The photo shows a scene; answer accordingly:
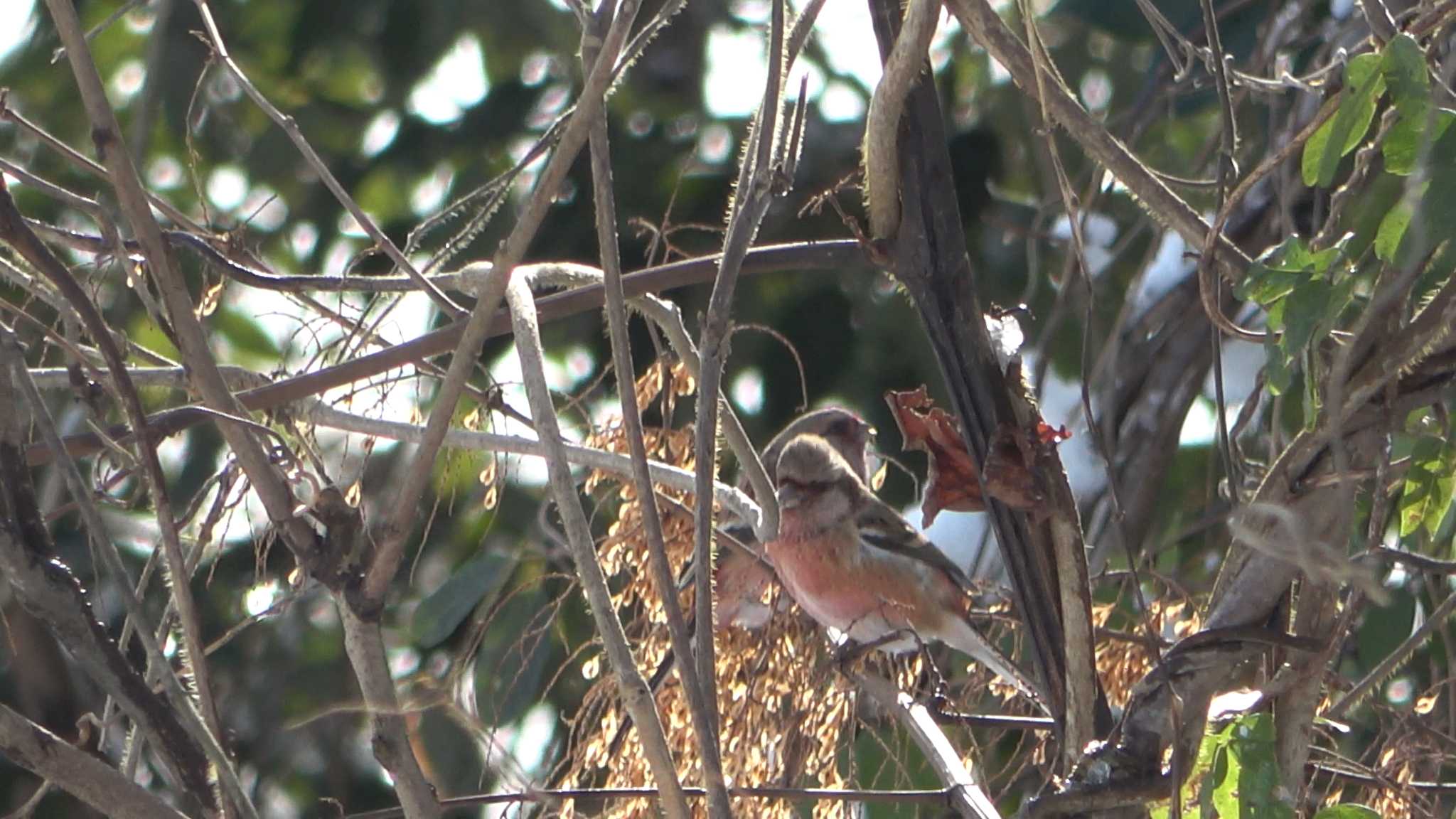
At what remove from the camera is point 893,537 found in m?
4.64

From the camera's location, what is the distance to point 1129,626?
131 inches

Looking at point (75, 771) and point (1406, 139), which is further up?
point (1406, 139)

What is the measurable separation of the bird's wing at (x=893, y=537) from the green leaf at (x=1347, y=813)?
102 inches

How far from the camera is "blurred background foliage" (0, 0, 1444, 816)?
15.5 feet

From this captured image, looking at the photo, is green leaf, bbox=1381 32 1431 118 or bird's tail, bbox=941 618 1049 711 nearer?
green leaf, bbox=1381 32 1431 118

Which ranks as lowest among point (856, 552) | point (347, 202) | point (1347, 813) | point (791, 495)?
point (1347, 813)

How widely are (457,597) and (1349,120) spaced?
8.90ft

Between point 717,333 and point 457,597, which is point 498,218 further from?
point 717,333

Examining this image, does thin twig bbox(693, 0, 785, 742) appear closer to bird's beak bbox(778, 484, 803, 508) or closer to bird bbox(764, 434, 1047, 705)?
bird bbox(764, 434, 1047, 705)

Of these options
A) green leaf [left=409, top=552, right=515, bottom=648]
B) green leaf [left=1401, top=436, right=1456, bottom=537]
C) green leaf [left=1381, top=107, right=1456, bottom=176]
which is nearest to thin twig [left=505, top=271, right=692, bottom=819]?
green leaf [left=1381, top=107, right=1456, bottom=176]

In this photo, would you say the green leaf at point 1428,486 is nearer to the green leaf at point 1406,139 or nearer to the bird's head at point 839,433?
the green leaf at point 1406,139

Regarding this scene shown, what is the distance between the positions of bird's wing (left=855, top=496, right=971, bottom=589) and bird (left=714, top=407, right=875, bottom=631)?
0.16 metres

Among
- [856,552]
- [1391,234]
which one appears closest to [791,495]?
[856,552]

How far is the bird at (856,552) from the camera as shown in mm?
4246
